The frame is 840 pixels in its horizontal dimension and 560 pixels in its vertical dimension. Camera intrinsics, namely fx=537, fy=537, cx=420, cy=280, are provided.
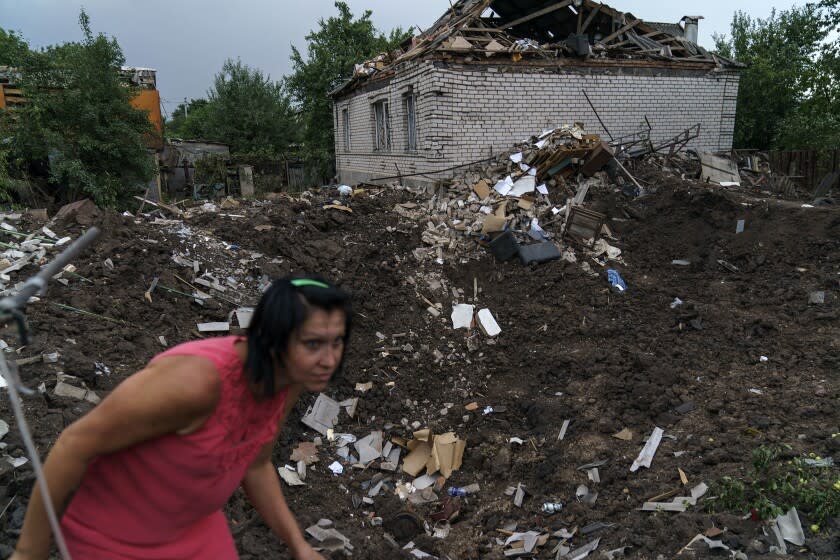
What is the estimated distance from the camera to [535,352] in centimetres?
670

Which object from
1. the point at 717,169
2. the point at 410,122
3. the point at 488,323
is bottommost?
the point at 488,323

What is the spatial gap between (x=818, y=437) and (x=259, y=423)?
442 cm

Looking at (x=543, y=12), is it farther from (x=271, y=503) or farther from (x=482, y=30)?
(x=271, y=503)

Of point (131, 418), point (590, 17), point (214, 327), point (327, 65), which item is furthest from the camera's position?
point (327, 65)

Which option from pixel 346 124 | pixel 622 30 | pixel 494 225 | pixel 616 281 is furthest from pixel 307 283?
pixel 346 124

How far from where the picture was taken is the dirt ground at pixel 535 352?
417 cm

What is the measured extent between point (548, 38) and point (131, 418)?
14414mm

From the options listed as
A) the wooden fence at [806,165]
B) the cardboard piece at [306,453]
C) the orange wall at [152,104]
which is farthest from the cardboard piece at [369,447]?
the orange wall at [152,104]

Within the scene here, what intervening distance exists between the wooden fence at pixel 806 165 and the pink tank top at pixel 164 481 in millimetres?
14663

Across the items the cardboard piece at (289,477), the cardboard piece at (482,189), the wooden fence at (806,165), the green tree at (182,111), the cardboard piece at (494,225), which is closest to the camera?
the cardboard piece at (289,477)

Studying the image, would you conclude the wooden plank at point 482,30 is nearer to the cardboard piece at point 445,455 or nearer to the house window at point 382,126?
the house window at point 382,126

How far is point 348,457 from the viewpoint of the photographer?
17.6ft

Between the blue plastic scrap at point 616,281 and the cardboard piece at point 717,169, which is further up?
the cardboard piece at point 717,169

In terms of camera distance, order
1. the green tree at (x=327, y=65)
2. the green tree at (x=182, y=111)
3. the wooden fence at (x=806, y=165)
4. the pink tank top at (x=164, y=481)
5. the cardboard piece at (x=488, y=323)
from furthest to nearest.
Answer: the green tree at (x=182, y=111)
the green tree at (x=327, y=65)
the wooden fence at (x=806, y=165)
the cardboard piece at (x=488, y=323)
the pink tank top at (x=164, y=481)
